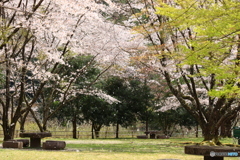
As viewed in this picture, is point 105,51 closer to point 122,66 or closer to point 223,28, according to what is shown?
point 122,66

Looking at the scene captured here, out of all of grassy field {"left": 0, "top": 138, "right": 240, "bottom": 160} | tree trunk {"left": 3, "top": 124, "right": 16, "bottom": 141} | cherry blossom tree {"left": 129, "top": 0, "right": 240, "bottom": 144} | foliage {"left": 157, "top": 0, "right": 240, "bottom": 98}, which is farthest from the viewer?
tree trunk {"left": 3, "top": 124, "right": 16, "bottom": 141}

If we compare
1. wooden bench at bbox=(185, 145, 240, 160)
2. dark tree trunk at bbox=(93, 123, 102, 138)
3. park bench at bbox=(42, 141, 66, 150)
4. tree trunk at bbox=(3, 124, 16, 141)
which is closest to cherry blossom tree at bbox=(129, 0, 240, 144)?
wooden bench at bbox=(185, 145, 240, 160)

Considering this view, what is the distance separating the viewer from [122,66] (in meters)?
21.4

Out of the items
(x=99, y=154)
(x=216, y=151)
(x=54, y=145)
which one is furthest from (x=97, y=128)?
(x=216, y=151)

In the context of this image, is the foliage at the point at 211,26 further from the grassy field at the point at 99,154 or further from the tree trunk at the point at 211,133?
the grassy field at the point at 99,154

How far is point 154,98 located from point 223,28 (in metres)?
13.9

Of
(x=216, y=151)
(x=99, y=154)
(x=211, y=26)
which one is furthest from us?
(x=99, y=154)

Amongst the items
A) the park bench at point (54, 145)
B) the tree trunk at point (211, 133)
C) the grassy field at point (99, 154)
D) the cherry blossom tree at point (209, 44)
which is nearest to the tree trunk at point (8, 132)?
the grassy field at point (99, 154)

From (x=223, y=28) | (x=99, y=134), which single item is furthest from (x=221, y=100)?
(x=99, y=134)

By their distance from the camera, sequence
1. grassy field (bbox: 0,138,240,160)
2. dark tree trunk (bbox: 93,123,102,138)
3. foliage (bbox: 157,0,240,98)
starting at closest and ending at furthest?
foliage (bbox: 157,0,240,98)
grassy field (bbox: 0,138,240,160)
dark tree trunk (bbox: 93,123,102,138)

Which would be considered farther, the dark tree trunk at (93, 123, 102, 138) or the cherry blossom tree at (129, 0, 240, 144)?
the dark tree trunk at (93, 123, 102, 138)

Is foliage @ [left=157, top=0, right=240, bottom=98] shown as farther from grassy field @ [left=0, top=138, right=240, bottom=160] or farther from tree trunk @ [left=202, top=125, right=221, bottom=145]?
grassy field @ [left=0, top=138, right=240, bottom=160]

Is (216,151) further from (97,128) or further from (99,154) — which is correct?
(97,128)

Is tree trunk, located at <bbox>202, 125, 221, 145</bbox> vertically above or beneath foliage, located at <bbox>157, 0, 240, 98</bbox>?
beneath
